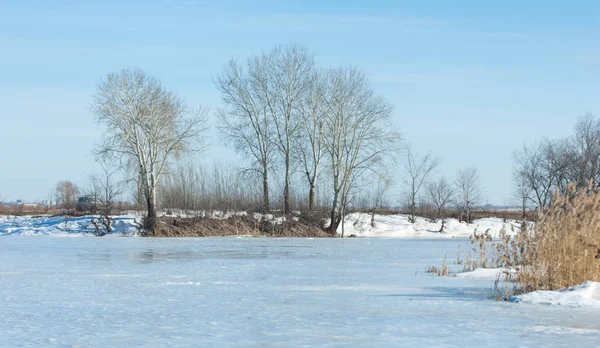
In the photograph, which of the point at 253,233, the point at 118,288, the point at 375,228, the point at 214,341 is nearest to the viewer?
the point at 214,341

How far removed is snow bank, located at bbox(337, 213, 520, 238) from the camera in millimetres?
38975

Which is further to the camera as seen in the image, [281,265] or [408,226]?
[408,226]

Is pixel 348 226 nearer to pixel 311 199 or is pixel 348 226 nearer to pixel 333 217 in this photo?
pixel 333 217

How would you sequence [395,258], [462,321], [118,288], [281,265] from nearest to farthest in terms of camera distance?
[462,321], [118,288], [281,265], [395,258]

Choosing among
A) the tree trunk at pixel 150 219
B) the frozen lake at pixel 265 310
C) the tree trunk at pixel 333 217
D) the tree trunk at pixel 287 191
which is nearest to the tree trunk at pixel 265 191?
the tree trunk at pixel 287 191

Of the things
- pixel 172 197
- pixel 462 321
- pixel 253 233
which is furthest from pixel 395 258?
pixel 172 197

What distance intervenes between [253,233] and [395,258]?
16539 millimetres

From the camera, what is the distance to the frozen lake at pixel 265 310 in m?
7.29

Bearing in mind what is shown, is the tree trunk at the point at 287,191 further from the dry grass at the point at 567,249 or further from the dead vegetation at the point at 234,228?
the dry grass at the point at 567,249

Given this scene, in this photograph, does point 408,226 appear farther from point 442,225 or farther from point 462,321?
point 462,321

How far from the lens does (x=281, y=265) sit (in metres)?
16.6

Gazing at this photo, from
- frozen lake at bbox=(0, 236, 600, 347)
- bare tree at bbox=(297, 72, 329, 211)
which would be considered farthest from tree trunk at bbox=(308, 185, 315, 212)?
frozen lake at bbox=(0, 236, 600, 347)

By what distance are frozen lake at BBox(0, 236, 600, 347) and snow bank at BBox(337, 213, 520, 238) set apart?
2293 centimetres

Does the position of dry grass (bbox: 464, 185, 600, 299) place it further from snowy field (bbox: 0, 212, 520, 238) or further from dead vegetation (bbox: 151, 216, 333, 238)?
dead vegetation (bbox: 151, 216, 333, 238)
